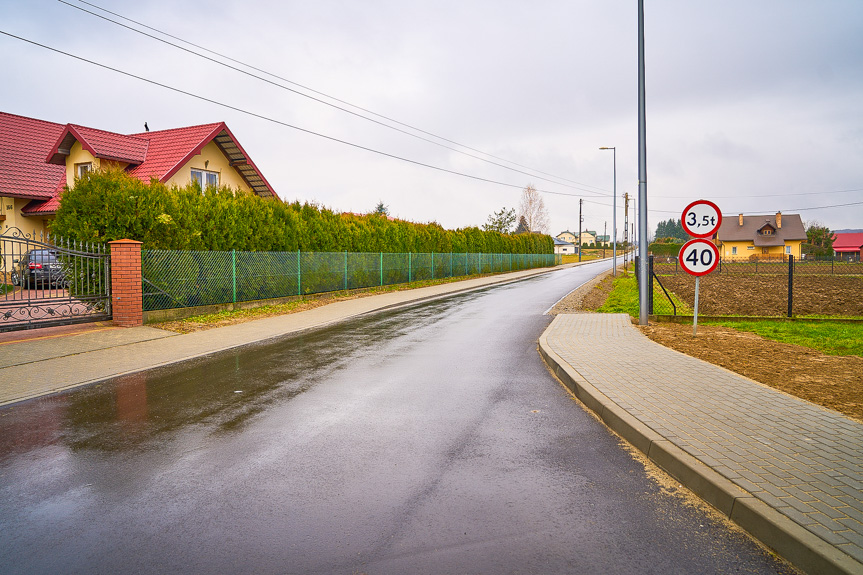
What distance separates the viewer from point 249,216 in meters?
16.3

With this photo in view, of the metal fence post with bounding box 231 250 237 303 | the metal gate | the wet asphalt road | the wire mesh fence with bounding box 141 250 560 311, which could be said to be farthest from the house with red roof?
the wet asphalt road

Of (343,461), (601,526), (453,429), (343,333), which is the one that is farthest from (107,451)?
(343,333)

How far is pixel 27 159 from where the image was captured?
86.4ft

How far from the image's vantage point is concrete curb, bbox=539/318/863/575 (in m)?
2.76

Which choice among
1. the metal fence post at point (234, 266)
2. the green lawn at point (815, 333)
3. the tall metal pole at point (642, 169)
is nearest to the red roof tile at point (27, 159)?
the metal fence post at point (234, 266)

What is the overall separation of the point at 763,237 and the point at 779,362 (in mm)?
85275

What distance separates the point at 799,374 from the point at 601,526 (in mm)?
5165

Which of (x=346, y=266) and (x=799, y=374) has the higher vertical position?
(x=346, y=266)

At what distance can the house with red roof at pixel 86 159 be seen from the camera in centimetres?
2405

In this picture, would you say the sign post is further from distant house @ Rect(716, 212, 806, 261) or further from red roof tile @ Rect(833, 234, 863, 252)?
red roof tile @ Rect(833, 234, 863, 252)

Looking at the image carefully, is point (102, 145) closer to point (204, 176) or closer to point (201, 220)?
point (204, 176)

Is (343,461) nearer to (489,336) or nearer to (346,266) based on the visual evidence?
(489,336)

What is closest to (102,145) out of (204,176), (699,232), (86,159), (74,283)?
(86,159)

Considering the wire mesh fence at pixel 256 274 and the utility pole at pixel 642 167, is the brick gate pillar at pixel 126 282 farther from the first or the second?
the utility pole at pixel 642 167
